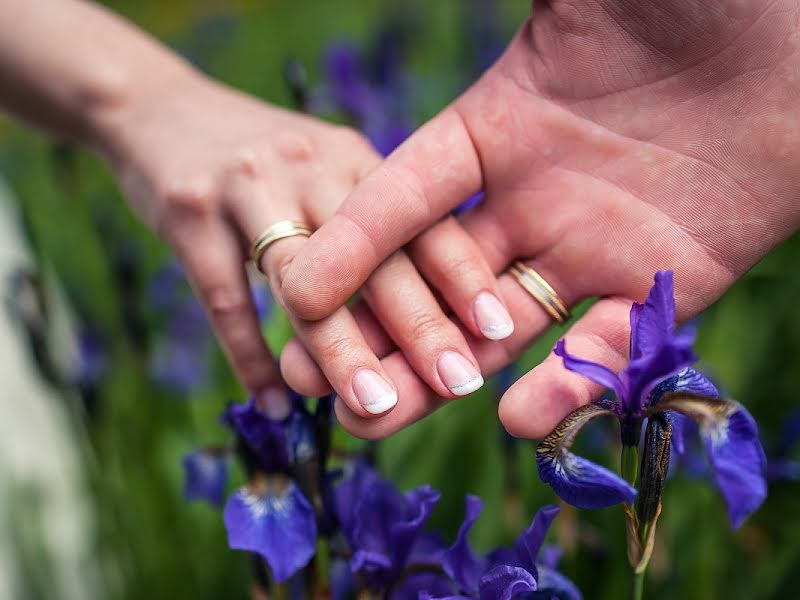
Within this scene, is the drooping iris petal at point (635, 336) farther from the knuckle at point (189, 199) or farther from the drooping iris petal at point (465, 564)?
the knuckle at point (189, 199)

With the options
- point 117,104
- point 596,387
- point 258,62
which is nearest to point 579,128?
point 596,387

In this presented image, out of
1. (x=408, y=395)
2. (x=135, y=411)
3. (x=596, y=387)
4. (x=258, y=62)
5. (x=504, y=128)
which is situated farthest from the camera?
(x=258, y=62)

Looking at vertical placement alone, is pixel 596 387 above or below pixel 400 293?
below

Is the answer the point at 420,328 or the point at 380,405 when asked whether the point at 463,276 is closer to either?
the point at 420,328

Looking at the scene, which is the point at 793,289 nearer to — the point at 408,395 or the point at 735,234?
the point at 735,234

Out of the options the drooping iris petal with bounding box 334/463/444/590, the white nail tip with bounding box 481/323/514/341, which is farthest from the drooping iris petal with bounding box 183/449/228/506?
the white nail tip with bounding box 481/323/514/341

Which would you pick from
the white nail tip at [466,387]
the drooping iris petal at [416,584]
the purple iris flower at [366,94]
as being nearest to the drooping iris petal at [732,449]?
the white nail tip at [466,387]

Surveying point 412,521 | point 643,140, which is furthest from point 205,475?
point 643,140

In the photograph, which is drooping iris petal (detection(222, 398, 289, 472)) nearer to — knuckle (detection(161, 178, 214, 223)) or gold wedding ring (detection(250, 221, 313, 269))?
gold wedding ring (detection(250, 221, 313, 269))
